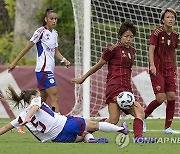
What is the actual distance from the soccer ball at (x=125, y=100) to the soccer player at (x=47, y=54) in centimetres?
270

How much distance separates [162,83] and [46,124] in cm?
276

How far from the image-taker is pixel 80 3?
54.9 feet

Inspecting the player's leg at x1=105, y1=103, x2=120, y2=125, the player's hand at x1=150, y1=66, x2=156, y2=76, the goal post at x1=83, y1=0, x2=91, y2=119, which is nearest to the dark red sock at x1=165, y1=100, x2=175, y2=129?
the player's hand at x1=150, y1=66, x2=156, y2=76

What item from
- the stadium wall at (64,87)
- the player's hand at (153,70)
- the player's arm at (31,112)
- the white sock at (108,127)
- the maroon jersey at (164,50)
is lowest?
the stadium wall at (64,87)

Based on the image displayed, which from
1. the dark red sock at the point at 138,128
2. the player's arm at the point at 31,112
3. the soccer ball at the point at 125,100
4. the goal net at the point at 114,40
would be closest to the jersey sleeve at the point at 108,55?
the soccer ball at the point at 125,100

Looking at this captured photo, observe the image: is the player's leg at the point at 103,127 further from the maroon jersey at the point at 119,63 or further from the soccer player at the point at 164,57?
the soccer player at the point at 164,57

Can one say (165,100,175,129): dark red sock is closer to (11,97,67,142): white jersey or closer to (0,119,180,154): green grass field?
Result: (0,119,180,154): green grass field

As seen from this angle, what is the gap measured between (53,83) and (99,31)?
3.90 m

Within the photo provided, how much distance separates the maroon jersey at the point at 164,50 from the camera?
42.9ft

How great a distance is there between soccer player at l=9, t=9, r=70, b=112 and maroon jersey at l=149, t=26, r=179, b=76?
5.52ft

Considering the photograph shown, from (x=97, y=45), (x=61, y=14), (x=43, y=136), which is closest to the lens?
(x=43, y=136)

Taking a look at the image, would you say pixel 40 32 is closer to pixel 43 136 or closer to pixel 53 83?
pixel 53 83

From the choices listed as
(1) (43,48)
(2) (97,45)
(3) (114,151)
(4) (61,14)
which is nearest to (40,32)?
(1) (43,48)

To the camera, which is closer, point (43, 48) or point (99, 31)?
point (43, 48)
